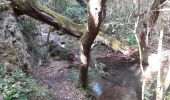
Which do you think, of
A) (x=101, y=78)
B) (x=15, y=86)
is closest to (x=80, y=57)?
(x=101, y=78)

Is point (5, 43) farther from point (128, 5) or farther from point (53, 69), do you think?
point (128, 5)

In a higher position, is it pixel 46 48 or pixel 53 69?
pixel 46 48

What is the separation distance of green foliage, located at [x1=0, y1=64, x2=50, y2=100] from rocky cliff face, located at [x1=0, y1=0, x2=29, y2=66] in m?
0.62

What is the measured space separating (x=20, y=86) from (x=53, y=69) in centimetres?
539

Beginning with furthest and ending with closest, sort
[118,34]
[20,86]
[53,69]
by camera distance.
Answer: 1. [118,34]
2. [53,69]
3. [20,86]

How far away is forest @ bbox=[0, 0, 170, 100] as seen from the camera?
6891 mm

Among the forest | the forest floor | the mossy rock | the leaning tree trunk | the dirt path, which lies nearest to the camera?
the leaning tree trunk

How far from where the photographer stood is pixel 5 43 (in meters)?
7.88

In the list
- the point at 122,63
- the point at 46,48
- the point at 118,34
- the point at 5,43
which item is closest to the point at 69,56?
the point at 46,48

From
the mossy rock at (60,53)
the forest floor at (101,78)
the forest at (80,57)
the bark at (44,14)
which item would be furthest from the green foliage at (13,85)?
the mossy rock at (60,53)

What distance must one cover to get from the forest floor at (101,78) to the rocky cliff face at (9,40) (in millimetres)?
1516

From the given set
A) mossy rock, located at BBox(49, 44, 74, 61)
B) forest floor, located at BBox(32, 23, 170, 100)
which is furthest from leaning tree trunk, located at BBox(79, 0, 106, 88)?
mossy rock, located at BBox(49, 44, 74, 61)

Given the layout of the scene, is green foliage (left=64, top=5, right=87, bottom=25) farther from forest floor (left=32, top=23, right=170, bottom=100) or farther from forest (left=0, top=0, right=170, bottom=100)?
forest floor (left=32, top=23, right=170, bottom=100)

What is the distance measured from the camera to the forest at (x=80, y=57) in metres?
6.89
